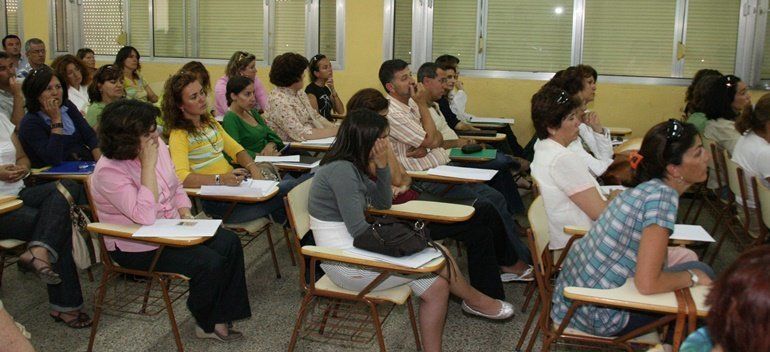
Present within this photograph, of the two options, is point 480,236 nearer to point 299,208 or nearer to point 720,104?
point 299,208

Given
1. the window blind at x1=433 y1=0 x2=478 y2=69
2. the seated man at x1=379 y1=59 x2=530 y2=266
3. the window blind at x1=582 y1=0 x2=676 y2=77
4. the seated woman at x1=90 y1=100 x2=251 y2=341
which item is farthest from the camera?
the window blind at x1=433 y1=0 x2=478 y2=69

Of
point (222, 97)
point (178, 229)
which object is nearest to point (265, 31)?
point (222, 97)

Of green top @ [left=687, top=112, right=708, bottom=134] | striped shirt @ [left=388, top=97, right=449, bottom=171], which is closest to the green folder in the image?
striped shirt @ [left=388, top=97, right=449, bottom=171]

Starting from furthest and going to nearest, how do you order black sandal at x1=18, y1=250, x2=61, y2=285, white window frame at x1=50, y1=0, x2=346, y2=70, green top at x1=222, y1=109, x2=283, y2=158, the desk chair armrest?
white window frame at x1=50, y1=0, x2=346, y2=70 → green top at x1=222, y1=109, x2=283, y2=158 → black sandal at x1=18, y1=250, x2=61, y2=285 → the desk chair armrest

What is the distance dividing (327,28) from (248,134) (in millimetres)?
3375

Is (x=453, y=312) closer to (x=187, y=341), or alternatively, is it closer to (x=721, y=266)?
(x=187, y=341)

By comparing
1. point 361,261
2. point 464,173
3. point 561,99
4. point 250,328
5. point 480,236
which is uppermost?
point 561,99

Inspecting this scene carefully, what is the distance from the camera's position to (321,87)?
6.43m

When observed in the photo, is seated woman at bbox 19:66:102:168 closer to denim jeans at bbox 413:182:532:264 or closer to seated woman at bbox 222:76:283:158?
seated woman at bbox 222:76:283:158

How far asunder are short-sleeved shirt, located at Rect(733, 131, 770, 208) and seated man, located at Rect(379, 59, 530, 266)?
126cm

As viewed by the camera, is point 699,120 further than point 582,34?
No

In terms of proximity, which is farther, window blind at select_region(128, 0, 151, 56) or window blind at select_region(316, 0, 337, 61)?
window blind at select_region(128, 0, 151, 56)

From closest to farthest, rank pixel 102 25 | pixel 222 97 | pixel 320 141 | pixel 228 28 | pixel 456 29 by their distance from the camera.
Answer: pixel 320 141
pixel 222 97
pixel 456 29
pixel 228 28
pixel 102 25

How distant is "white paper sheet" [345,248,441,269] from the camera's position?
8.30ft
